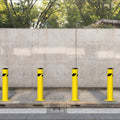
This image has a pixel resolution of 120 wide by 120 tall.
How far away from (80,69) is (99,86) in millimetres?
1088

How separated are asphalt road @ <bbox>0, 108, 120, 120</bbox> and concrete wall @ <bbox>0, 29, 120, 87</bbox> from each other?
2097 millimetres

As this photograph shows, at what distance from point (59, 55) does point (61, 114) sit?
2873 mm

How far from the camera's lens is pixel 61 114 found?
4.23m

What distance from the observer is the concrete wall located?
6484 millimetres

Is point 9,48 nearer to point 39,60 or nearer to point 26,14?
point 39,60

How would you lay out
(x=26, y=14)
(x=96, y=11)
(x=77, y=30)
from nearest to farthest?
(x=77, y=30)
(x=26, y=14)
(x=96, y=11)

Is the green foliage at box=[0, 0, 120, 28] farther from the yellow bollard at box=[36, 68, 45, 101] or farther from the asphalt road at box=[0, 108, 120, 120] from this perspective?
the asphalt road at box=[0, 108, 120, 120]

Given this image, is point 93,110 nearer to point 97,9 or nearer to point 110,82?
point 110,82

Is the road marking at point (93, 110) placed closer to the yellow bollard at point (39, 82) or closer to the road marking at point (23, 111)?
the road marking at point (23, 111)

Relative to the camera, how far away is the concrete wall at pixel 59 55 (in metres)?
6.48

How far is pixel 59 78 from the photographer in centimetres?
659

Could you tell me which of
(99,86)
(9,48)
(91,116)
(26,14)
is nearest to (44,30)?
(9,48)

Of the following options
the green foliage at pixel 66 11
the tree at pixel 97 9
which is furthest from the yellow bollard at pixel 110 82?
the tree at pixel 97 9

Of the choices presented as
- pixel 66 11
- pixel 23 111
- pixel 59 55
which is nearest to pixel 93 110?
pixel 23 111
